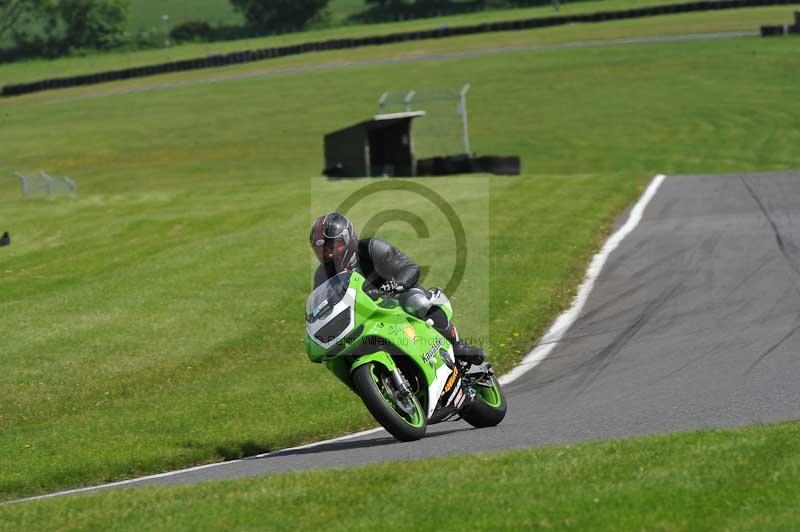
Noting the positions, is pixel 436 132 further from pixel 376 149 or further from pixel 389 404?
pixel 389 404

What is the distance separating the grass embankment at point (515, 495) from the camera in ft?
21.4

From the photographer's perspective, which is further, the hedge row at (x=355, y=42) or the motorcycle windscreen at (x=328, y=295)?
the hedge row at (x=355, y=42)

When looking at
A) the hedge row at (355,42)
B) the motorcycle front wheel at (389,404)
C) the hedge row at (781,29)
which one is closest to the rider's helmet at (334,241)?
the motorcycle front wheel at (389,404)

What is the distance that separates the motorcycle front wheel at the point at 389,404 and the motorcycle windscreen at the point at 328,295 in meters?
0.53

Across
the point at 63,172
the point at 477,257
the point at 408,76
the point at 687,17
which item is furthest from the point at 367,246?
the point at 687,17

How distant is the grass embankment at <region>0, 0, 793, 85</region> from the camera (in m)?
75.7

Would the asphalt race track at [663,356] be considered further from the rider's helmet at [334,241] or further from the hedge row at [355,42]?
the hedge row at [355,42]

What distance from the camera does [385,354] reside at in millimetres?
9156

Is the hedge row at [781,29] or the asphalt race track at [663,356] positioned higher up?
the asphalt race track at [663,356]

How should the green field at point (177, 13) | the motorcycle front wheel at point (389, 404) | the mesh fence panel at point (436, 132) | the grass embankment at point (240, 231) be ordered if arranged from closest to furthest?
1. the motorcycle front wheel at point (389, 404)
2. the grass embankment at point (240, 231)
3. the mesh fence panel at point (436, 132)
4. the green field at point (177, 13)

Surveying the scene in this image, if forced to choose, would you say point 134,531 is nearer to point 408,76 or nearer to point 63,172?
point 63,172

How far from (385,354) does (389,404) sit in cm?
39

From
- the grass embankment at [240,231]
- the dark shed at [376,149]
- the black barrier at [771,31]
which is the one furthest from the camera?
the black barrier at [771,31]

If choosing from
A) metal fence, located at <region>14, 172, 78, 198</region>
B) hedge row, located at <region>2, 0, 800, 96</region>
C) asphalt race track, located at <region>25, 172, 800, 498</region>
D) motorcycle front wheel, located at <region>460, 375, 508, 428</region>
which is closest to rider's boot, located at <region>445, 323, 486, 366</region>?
motorcycle front wheel, located at <region>460, 375, 508, 428</region>
